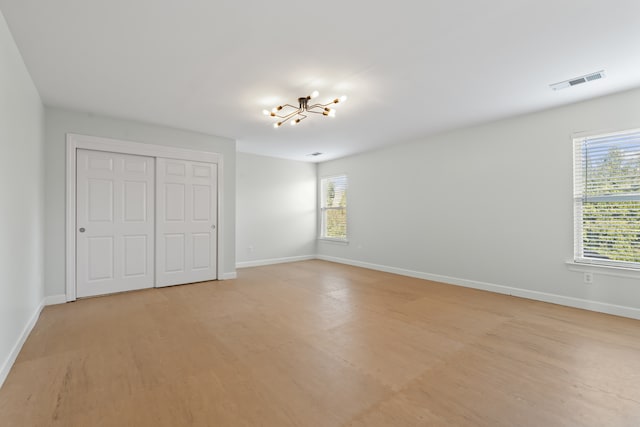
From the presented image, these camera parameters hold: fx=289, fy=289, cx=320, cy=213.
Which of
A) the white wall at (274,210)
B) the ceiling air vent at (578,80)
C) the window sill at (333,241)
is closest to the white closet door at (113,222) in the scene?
the white wall at (274,210)

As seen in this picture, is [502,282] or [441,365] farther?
[502,282]

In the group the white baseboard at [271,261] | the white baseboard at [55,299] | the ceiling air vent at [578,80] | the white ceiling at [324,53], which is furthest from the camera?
the white baseboard at [271,261]

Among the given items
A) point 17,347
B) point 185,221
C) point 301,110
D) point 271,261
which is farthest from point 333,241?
point 17,347

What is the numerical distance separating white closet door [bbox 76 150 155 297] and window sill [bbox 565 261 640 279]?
5.86m

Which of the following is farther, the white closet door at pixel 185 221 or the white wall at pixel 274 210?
the white wall at pixel 274 210

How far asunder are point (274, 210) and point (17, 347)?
4.78 meters

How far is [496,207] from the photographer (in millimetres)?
4309

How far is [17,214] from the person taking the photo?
2465mm

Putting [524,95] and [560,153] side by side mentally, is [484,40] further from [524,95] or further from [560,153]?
[560,153]

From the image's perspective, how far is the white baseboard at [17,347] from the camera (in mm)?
2031

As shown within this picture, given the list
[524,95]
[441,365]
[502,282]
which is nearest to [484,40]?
[524,95]

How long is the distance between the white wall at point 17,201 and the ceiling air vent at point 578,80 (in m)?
4.91

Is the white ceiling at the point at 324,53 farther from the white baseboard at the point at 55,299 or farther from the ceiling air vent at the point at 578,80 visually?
the white baseboard at the point at 55,299

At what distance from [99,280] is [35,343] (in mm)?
1601
